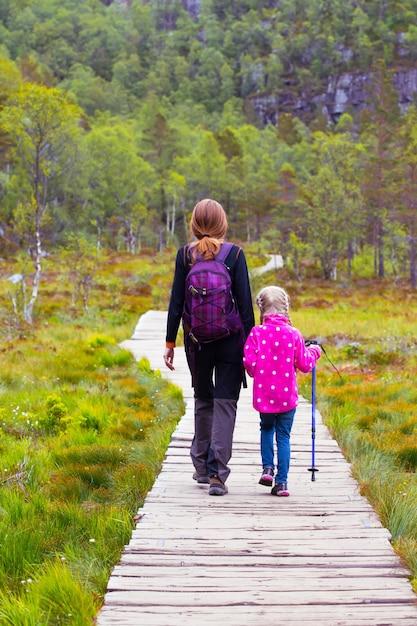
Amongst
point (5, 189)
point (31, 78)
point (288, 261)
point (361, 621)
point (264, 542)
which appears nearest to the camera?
point (361, 621)

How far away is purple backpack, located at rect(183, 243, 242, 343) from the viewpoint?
500cm

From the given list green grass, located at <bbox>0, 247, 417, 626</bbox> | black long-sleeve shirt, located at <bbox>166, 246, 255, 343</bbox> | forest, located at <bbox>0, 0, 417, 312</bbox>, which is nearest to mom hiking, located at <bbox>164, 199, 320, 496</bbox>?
black long-sleeve shirt, located at <bbox>166, 246, 255, 343</bbox>

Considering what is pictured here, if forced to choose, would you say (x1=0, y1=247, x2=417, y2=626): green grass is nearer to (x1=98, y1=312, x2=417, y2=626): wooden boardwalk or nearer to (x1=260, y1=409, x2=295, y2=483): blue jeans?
(x1=98, y1=312, x2=417, y2=626): wooden boardwalk

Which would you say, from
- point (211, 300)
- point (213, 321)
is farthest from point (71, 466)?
point (211, 300)

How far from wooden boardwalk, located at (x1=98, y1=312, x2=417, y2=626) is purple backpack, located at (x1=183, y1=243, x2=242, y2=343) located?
49.3 inches

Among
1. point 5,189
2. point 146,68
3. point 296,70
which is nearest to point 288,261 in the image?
point 5,189

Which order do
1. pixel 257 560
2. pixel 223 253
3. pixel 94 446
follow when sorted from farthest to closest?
pixel 94 446, pixel 223 253, pixel 257 560

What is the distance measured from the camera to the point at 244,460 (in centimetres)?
654

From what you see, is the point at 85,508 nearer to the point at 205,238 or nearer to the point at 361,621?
the point at 205,238

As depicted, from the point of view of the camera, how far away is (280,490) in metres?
5.38

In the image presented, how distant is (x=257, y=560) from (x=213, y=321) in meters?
1.66

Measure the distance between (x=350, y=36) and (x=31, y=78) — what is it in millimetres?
73513

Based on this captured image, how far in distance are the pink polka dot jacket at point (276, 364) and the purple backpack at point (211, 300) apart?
32 cm

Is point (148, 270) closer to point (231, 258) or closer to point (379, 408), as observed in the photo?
point (379, 408)
